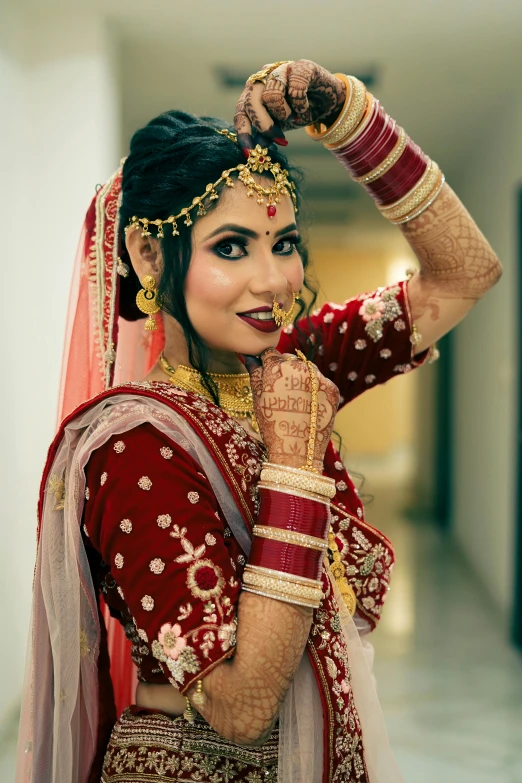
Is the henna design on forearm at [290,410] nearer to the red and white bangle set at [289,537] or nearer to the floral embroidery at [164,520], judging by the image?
the red and white bangle set at [289,537]

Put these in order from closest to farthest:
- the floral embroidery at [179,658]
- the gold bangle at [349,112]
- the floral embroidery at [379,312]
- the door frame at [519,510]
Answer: the floral embroidery at [179,658], the gold bangle at [349,112], the floral embroidery at [379,312], the door frame at [519,510]

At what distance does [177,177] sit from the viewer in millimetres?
1091

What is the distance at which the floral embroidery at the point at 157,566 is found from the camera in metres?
0.89

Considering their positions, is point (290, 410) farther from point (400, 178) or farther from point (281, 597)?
point (400, 178)

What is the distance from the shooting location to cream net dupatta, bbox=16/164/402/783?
1.01 meters

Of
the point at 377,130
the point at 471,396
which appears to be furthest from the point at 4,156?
the point at 471,396

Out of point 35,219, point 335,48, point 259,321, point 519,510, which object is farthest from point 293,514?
point 519,510

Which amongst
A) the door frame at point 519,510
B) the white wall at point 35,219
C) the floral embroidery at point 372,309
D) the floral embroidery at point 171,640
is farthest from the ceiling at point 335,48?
the floral embroidery at point 171,640

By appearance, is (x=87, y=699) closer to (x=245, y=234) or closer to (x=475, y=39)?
(x=245, y=234)

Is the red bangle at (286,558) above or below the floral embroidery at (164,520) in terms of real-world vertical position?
below

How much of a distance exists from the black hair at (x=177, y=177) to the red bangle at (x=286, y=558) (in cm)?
32

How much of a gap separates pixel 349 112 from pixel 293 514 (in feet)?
2.11

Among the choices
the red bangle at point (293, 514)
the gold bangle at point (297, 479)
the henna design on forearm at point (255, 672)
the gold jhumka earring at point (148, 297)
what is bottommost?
the henna design on forearm at point (255, 672)

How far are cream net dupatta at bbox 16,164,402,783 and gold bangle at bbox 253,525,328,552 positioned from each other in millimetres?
99
